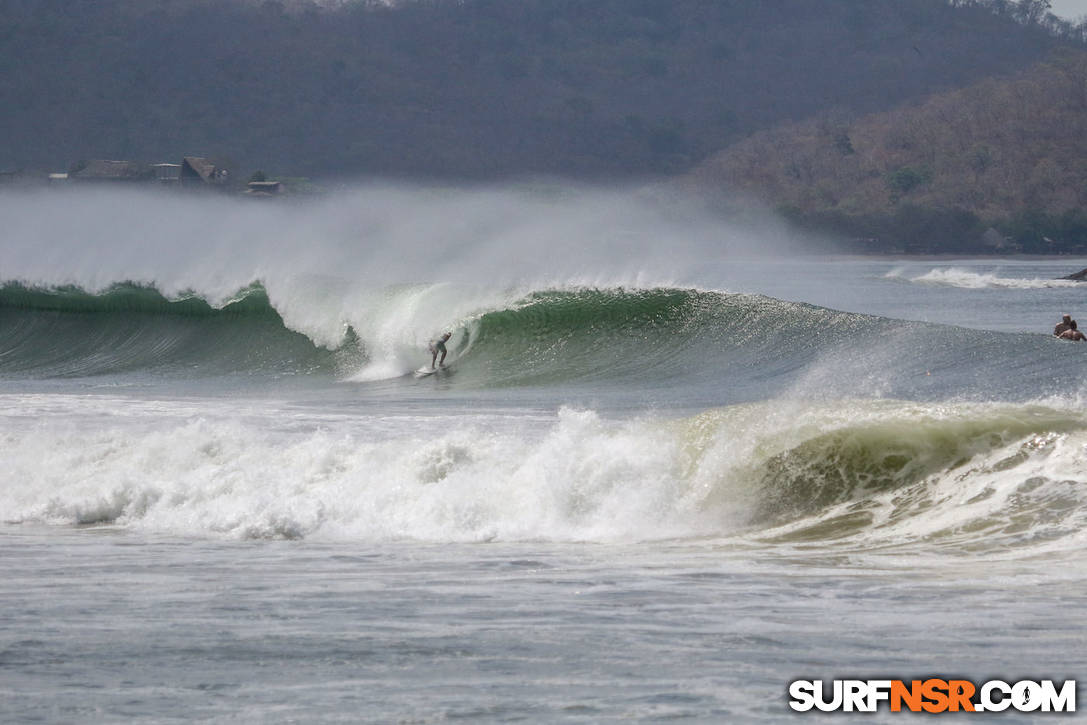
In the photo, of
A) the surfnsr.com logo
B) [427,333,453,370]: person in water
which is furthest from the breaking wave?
[427,333,453,370]: person in water

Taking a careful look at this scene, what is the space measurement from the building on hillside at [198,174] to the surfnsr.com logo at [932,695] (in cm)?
13938

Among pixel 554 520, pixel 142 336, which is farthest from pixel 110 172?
pixel 554 520

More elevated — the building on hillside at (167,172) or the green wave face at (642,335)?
the building on hillside at (167,172)

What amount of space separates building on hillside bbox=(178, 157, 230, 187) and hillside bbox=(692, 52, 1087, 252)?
4710 cm

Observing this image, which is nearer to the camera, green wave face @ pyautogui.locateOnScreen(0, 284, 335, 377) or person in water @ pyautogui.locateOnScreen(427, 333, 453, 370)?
person in water @ pyautogui.locateOnScreen(427, 333, 453, 370)

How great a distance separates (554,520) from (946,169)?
5805 inches

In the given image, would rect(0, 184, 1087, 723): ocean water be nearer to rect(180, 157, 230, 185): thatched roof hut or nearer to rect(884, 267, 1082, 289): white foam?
rect(884, 267, 1082, 289): white foam

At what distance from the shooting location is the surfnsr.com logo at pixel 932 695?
613cm

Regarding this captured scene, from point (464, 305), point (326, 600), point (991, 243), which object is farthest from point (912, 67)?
point (326, 600)

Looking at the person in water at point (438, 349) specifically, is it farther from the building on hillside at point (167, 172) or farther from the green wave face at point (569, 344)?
the building on hillside at point (167, 172)

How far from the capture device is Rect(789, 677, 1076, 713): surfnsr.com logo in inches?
241

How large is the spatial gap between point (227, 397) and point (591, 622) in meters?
12.9

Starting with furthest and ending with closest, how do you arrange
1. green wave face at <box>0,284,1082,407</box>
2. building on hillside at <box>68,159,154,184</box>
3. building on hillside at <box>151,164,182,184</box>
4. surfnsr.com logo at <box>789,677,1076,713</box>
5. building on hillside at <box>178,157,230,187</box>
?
building on hillside at <box>151,164,182,184</box>, building on hillside at <box>68,159,154,184</box>, building on hillside at <box>178,157,230,187</box>, green wave face at <box>0,284,1082,407</box>, surfnsr.com logo at <box>789,677,1076,713</box>

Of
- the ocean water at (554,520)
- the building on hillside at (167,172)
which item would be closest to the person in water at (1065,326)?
the ocean water at (554,520)
